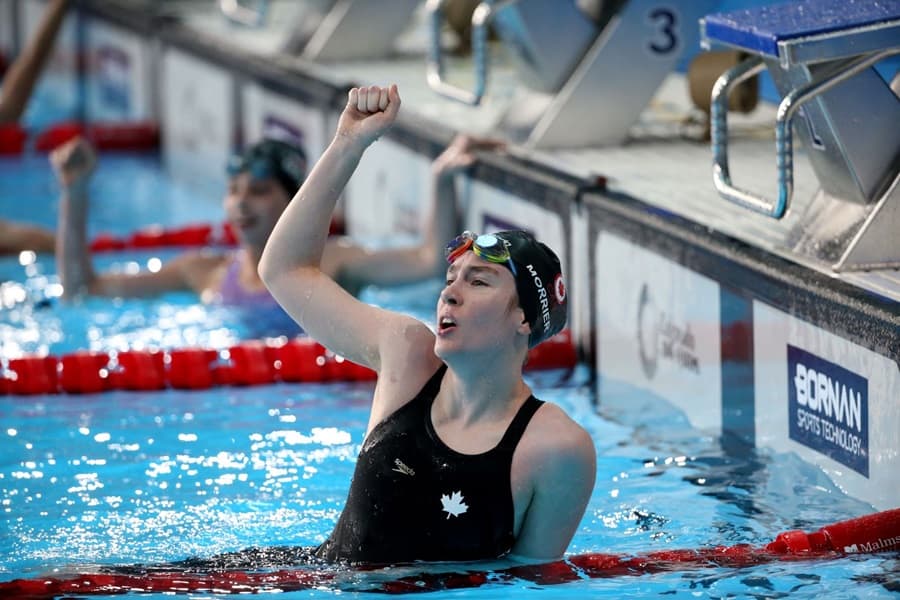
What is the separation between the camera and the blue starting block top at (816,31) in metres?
3.92

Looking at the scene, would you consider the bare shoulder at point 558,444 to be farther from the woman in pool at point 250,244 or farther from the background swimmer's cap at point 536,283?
the woman in pool at point 250,244

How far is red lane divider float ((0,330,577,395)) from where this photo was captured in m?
5.28

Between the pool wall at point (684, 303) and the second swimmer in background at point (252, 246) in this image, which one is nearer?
the pool wall at point (684, 303)

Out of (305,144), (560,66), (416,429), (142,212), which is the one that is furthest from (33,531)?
(142,212)

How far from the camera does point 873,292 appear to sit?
397 cm

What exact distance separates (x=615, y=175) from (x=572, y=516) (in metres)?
2.63

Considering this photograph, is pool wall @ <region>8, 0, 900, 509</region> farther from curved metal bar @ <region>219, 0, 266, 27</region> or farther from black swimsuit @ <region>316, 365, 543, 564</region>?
black swimsuit @ <region>316, 365, 543, 564</region>

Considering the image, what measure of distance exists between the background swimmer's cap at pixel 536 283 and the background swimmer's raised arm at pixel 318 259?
0.83 feet

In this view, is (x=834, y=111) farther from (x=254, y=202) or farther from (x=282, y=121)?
(x=282, y=121)

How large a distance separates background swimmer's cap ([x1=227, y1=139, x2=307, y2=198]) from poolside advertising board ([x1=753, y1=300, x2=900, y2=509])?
6.46 ft

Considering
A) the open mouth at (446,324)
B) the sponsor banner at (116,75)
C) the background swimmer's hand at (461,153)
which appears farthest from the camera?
the sponsor banner at (116,75)

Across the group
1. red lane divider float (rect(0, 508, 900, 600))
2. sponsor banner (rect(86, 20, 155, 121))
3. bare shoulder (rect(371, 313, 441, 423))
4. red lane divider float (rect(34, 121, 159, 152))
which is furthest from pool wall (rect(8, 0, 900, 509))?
sponsor banner (rect(86, 20, 155, 121))

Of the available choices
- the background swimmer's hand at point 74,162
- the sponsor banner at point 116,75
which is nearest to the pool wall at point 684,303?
the background swimmer's hand at point 74,162

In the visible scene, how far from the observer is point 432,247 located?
6.07 metres
